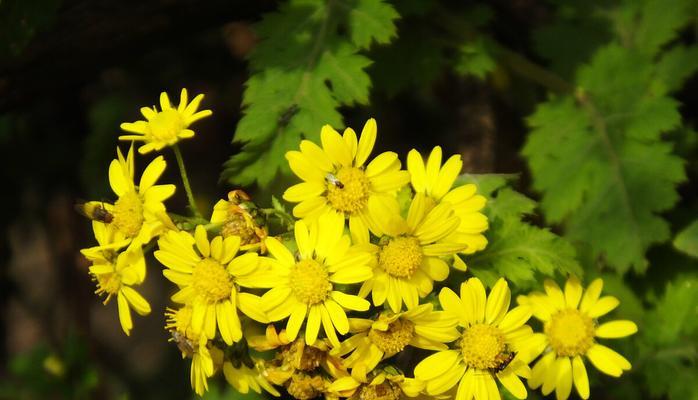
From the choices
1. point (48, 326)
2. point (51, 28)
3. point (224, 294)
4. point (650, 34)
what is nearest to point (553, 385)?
point (224, 294)

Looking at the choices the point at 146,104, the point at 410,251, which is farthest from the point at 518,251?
the point at 146,104

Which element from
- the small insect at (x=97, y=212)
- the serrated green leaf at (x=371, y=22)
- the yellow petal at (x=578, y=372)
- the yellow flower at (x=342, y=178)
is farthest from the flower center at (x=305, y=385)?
the serrated green leaf at (x=371, y=22)

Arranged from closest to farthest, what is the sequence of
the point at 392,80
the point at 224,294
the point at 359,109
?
the point at 224,294 → the point at 392,80 → the point at 359,109

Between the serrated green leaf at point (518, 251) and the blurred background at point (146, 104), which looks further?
the blurred background at point (146, 104)

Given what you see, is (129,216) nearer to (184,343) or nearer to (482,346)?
(184,343)

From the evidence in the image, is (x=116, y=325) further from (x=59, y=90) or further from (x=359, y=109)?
(x=59, y=90)

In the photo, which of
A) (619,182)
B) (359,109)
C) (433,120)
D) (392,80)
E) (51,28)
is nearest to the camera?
(51,28)

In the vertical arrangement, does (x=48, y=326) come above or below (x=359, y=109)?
below

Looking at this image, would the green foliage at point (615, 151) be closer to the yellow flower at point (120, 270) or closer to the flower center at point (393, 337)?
the flower center at point (393, 337)
